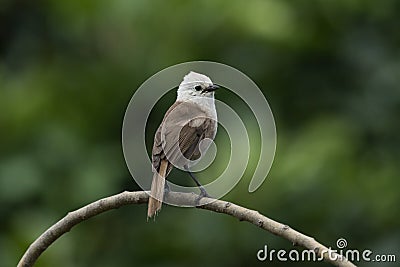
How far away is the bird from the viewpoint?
2.44 metres

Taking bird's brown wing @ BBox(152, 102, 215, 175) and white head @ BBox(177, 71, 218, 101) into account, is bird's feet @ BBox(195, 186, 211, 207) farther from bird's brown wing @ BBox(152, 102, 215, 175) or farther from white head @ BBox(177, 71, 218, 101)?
white head @ BBox(177, 71, 218, 101)

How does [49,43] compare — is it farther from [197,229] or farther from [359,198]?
[359,198]

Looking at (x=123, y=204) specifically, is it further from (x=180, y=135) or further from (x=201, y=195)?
(x=180, y=135)

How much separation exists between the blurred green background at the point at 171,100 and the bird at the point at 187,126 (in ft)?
6.04

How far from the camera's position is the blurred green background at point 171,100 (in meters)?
4.49

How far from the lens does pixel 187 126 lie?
8.38ft

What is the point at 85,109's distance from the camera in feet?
16.2

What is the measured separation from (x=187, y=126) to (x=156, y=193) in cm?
43

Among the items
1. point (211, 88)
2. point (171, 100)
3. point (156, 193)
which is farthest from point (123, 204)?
point (171, 100)

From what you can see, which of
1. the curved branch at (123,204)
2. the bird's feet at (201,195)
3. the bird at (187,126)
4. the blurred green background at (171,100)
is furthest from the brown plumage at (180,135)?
the blurred green background at (171,100)

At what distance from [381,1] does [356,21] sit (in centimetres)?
27

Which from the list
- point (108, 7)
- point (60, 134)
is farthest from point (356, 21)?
point (60, 134)

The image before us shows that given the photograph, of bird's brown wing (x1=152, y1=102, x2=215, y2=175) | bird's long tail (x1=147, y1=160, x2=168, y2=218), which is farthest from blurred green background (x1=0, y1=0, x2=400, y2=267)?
bird's long tail (x1=147, y1=160, x2=168, y2=218)

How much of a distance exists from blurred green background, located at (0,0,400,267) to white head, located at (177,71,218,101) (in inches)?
73.9
